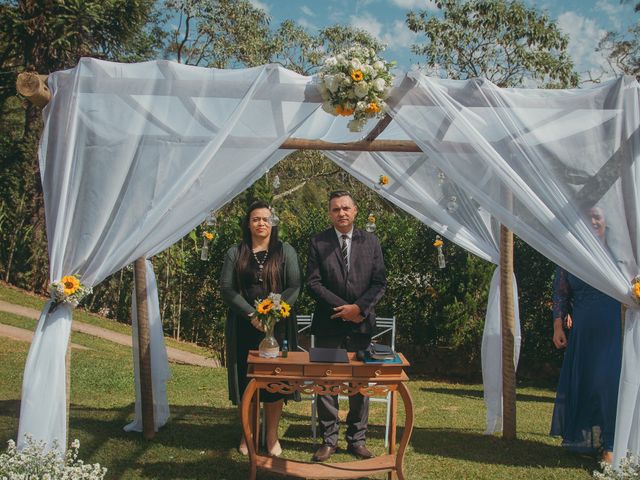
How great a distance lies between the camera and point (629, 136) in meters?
3.79

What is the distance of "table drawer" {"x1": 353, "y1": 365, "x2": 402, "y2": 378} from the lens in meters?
3.83

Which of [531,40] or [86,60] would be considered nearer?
[86,60]

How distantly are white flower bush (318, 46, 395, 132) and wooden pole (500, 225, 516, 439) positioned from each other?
1671mm

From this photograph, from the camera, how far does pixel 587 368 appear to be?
4562 millimetres

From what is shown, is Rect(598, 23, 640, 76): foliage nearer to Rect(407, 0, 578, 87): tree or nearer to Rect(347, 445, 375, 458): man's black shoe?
Rect(407, 0, 578, 87): tree

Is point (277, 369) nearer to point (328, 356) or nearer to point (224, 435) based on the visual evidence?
point (328, 356)

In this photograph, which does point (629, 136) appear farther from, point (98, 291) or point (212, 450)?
point (98, 291)

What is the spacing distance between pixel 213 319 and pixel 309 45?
37.5 ft

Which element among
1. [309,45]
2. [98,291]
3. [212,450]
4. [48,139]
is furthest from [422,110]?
[309,45]

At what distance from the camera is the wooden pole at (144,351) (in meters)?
4.73

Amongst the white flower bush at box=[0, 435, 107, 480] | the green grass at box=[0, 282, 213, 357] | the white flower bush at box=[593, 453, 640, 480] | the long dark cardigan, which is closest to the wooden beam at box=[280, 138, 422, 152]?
the long dark cardigan

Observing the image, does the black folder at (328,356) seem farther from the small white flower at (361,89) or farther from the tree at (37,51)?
the tree at (37,51)

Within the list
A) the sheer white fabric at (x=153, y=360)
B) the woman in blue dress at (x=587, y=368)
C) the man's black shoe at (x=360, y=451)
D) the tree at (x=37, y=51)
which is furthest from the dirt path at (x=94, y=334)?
the woman in blue dress at (x=587, y=368)

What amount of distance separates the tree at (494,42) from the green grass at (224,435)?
33.7 ft
